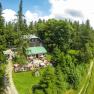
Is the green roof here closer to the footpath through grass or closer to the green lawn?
the green lawn

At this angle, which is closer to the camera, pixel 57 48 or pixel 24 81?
pixel 24 81

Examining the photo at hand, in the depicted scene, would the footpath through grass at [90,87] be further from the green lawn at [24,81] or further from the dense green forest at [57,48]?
the green lawn at [24,81]

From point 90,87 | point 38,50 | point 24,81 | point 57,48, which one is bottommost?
point 90,87

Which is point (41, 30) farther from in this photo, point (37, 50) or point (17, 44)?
point (17, 44)

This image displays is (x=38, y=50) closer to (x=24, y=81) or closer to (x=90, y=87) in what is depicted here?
(x=24, y=81)

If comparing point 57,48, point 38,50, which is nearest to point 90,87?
point 57,48

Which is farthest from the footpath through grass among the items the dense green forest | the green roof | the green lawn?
the green roof
